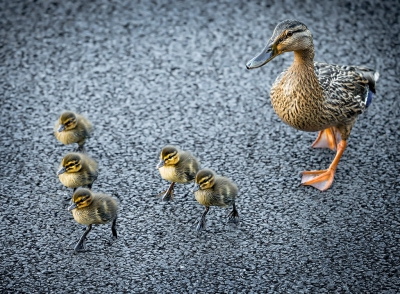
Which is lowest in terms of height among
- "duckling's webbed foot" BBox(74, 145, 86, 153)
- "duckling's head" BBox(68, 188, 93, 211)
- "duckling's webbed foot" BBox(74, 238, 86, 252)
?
"duckling's webbed foot" BBox(74, 238, 86, 252)

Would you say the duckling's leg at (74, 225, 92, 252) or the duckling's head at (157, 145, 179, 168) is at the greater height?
the duckling's head at (157, 145, 179, 168)

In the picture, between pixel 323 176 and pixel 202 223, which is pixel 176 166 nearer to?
pixel 202 223

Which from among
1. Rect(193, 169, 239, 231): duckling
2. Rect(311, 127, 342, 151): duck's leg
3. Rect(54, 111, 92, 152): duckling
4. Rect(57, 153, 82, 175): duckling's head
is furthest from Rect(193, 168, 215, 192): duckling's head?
Rect(311, 127, 342, 151): duck's leg

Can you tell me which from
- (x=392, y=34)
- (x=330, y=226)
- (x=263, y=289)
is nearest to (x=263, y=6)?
(x=392, y=34)

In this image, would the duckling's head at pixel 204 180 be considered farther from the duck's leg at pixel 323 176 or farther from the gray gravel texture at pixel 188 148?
the duck's leg at pixel 323 176

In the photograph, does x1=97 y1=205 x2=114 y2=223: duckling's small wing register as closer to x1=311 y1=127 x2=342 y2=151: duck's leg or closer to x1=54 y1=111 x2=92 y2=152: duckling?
x1=54 y1=111 x2=92 y2=152: duckling

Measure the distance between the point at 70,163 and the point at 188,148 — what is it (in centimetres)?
99

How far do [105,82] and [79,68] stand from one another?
28 centimetres

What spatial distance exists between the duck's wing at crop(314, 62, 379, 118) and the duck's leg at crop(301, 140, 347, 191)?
24 centimetres

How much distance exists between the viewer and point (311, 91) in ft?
14.8

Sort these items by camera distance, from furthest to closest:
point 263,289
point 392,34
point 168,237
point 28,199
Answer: point 392,34 → point 28,199 → point 168,237 → point 263,289

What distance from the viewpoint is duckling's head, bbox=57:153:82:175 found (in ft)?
14.0

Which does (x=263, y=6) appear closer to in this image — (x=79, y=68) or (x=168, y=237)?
(x=79, y=68)

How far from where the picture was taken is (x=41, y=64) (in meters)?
5.73
